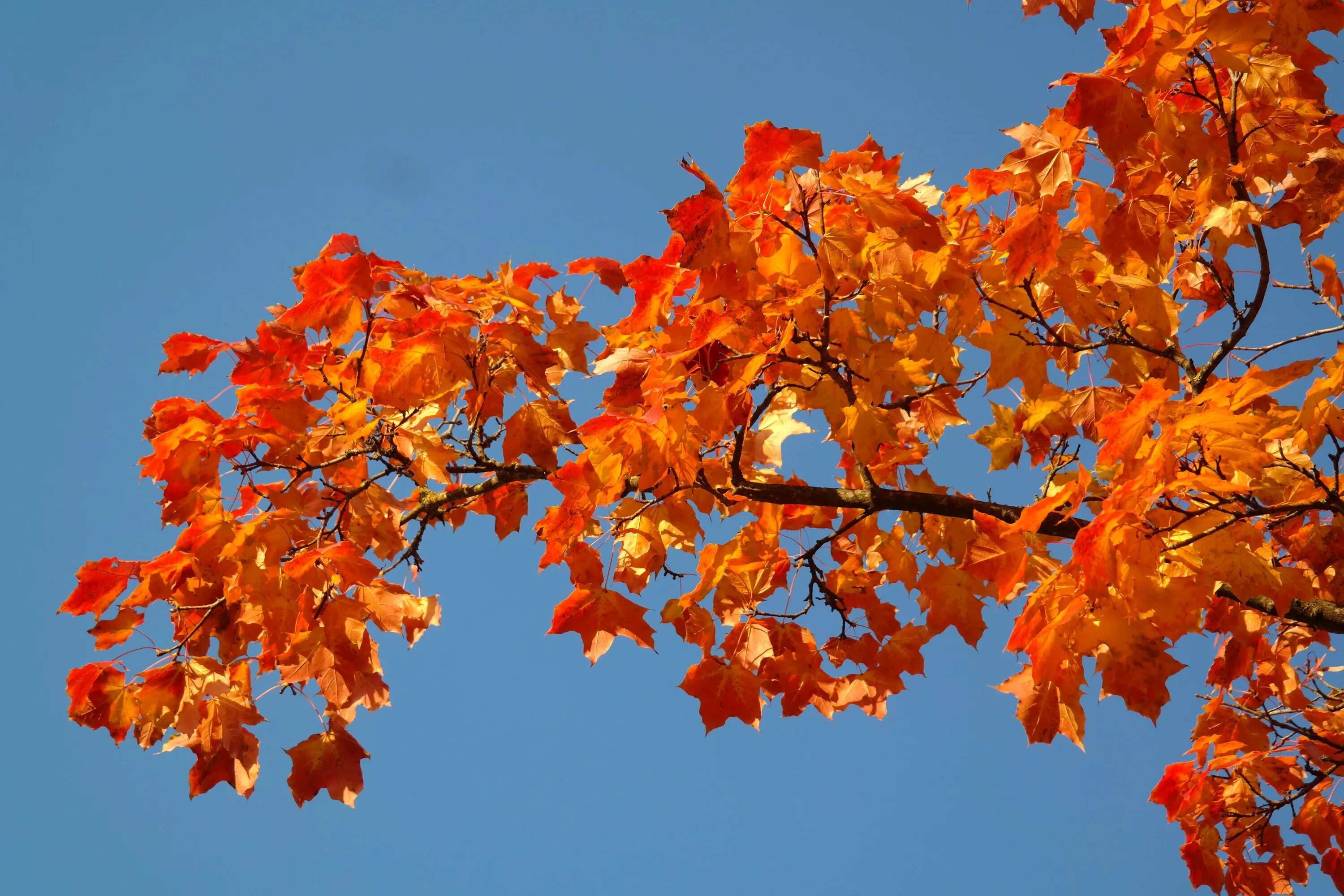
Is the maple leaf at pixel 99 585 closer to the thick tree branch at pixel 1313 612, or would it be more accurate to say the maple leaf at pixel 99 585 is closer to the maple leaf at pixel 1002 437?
the maple leaf at pixel 1002 437

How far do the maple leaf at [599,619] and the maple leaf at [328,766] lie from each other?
100cm

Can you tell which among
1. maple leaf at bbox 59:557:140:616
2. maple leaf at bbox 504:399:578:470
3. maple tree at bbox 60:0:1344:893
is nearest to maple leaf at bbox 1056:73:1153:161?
maple tree at bbox 60:0:1344:893

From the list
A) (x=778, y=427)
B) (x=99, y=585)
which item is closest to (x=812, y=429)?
(x=778, y=427)

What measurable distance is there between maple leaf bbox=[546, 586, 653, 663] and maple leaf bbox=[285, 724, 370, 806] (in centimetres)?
100

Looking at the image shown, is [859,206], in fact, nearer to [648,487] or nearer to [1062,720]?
[648,487]

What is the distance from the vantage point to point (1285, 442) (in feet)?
11.7

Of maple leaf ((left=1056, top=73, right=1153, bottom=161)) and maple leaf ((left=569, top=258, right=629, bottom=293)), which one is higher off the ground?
maple leaf ((left=569, top=258, right=629, bottom=293))

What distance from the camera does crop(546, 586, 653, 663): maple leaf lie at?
358 centimetres

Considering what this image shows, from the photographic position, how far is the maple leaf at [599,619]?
11.7 feet

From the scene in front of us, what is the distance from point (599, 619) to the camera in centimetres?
359

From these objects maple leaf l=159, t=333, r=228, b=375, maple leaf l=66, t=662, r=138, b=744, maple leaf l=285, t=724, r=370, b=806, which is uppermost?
maple leaf l=159, t=333, r=228, b=375

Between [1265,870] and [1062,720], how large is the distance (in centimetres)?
272

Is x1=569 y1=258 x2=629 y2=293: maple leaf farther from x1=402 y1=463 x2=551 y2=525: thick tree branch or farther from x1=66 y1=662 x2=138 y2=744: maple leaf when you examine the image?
x1=66 y1=662 x2=138 y2=744: maple leaf

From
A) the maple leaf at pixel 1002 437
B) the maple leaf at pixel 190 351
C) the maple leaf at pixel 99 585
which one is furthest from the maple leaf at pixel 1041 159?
the maple leaf at pixel 99 585
